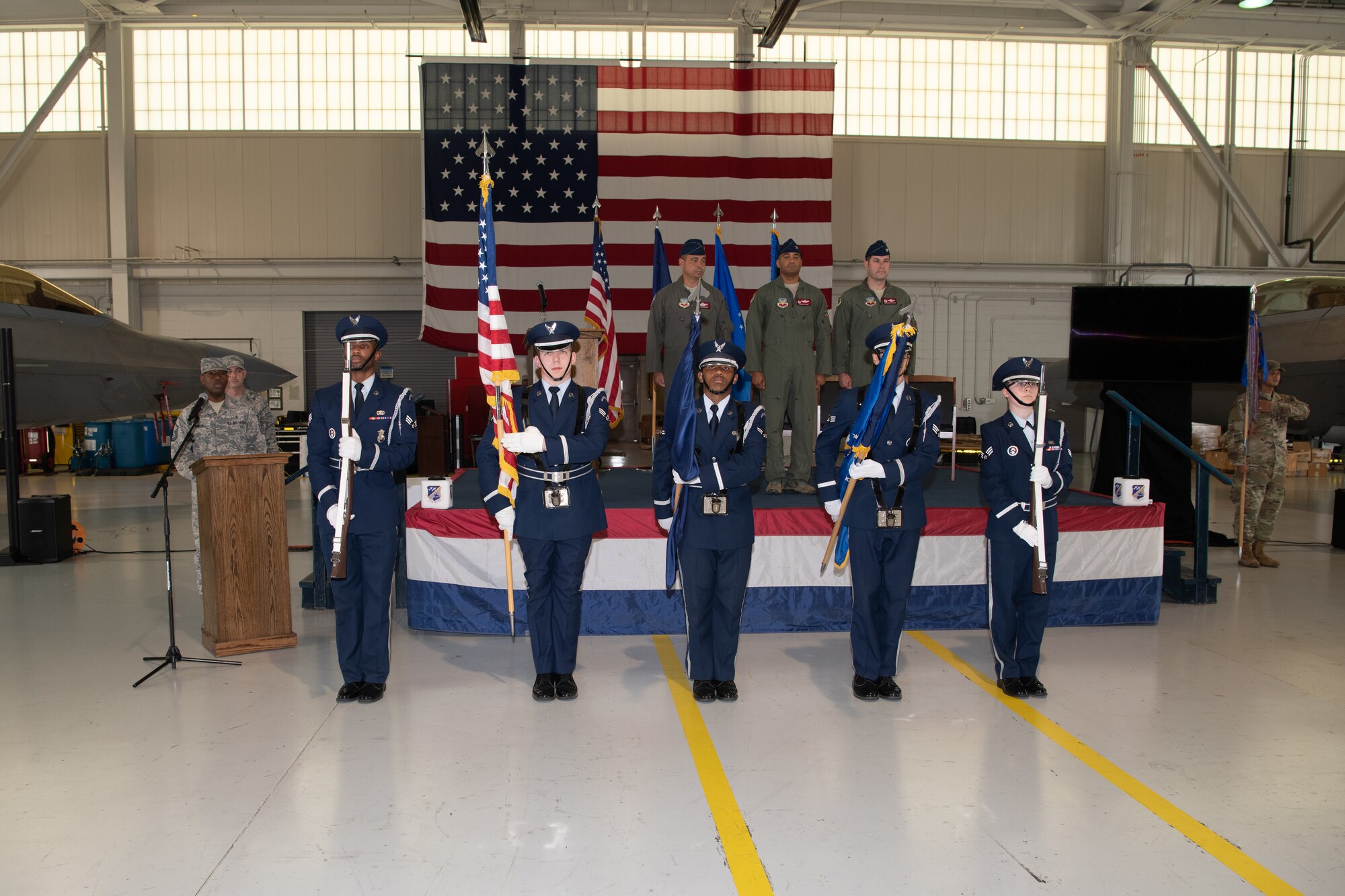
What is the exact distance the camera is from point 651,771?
3.29 metres

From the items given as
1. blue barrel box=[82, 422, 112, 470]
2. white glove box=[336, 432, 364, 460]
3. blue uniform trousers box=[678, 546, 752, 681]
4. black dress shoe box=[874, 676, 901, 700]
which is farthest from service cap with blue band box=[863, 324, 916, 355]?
blue barrel box=[82, 422, 112, 470]

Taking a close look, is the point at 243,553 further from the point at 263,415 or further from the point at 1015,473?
the point at 1015,473

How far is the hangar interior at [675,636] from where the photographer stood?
2758mm

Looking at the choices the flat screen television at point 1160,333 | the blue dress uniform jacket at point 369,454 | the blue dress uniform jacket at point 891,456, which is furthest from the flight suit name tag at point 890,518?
the flat screen television at point 1160,333

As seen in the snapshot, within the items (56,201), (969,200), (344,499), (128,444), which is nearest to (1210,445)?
(969,200)

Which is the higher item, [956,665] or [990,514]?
[990,514]

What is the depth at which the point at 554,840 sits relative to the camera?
276cm

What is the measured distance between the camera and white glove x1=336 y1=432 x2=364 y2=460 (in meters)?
3.87

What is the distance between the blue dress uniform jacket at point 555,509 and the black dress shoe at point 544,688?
0.03m

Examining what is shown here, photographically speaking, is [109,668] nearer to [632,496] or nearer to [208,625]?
[208,625]

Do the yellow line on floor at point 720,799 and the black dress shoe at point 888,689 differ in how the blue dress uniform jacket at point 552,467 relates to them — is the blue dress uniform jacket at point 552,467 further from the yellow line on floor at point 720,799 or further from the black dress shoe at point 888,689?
the black dress shoe at point 888,689

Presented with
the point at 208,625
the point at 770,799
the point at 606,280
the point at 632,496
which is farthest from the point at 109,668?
the point at 606,280

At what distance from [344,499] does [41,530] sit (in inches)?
212

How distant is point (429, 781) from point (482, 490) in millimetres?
1292
